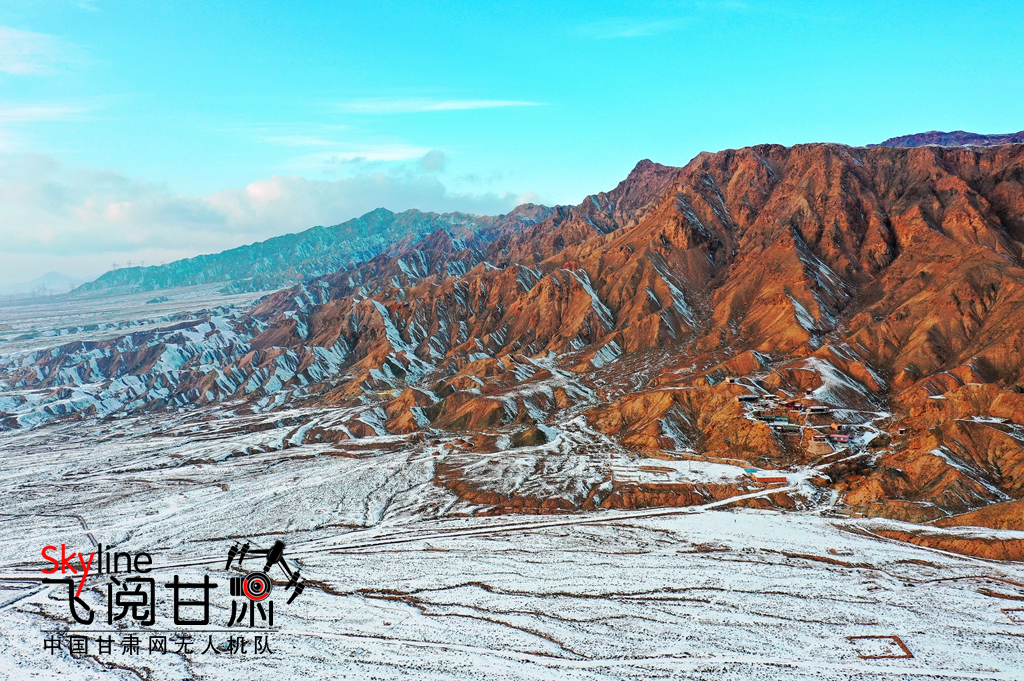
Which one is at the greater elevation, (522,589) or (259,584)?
(259,584)

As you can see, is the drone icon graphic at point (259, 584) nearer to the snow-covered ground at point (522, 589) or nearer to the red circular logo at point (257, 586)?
the red circular logo at point (257, 586)

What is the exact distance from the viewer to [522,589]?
63906mm

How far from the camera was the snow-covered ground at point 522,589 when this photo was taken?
160 ft

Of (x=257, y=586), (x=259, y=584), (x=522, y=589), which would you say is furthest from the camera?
(x=259, y=584)

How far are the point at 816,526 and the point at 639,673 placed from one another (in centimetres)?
5009

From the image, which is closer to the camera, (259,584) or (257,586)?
(257,586)

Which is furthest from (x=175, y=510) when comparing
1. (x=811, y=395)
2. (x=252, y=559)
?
(x=811, y=395)

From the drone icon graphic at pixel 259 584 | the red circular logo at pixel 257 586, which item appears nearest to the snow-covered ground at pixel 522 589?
the drone icon graphic at pixel 259 584

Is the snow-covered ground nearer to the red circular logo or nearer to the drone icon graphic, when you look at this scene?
the drone icon graphic

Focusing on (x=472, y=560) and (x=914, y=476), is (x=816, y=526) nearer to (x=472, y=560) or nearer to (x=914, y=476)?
(x=914, y=476)

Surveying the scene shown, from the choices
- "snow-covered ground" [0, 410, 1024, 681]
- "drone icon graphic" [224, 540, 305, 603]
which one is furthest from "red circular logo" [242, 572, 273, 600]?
"snow-covered ground" [0, 410, 1024, 681]

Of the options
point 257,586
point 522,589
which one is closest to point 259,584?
point 257,586

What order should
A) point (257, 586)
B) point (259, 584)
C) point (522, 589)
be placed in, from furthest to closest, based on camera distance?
point (259, 584) < point (257, 586) < point (522, 589)

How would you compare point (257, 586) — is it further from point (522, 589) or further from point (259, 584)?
point (522, 589)
